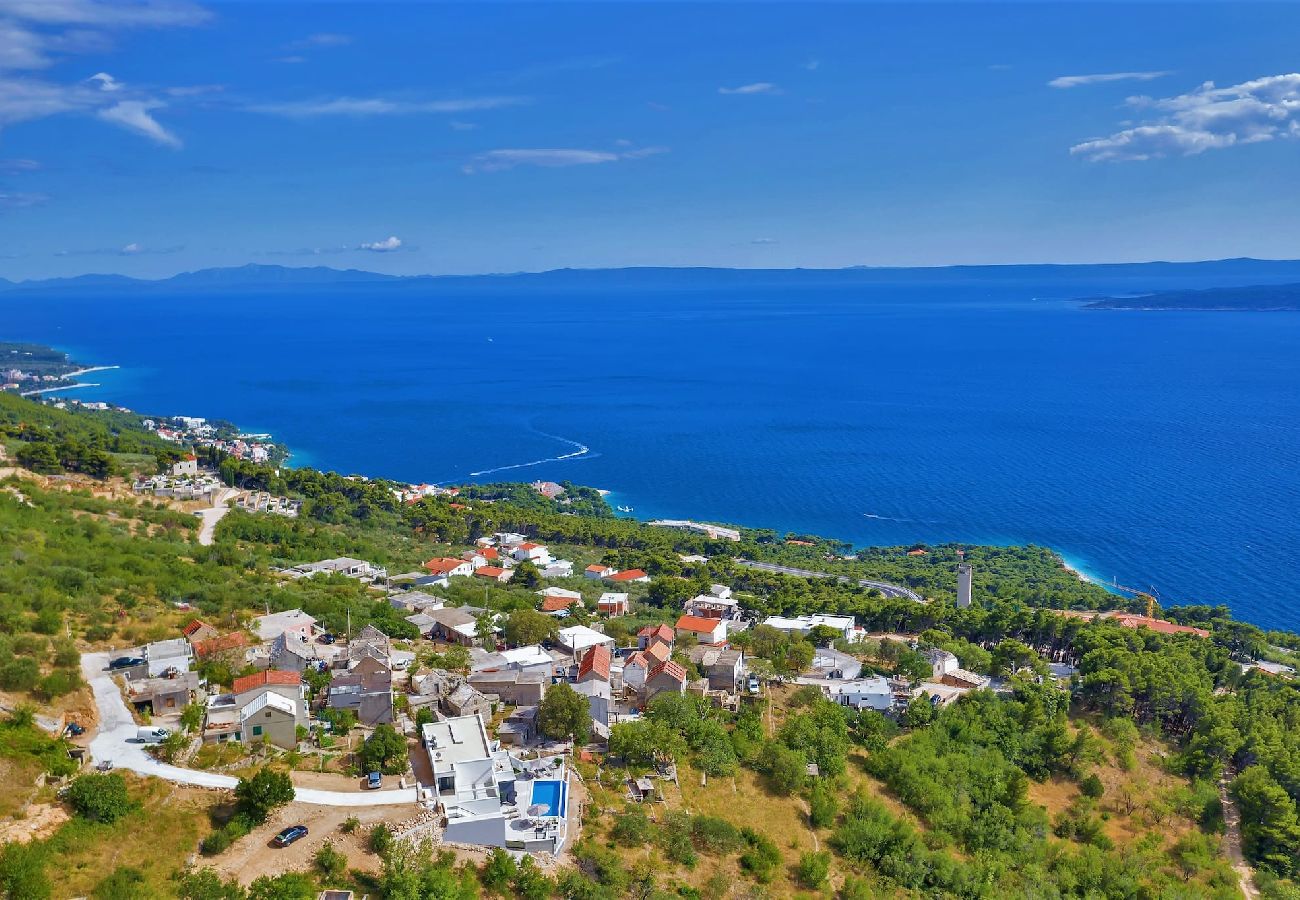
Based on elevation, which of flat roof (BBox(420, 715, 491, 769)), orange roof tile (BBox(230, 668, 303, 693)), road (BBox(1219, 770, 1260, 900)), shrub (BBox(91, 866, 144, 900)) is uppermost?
orange roof tile (BBox(230, 668, 303, 693))

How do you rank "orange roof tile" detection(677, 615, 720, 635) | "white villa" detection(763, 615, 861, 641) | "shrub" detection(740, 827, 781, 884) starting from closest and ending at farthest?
"shrub" detection(740, 827, 781, 884)
"orange roof tile" detection(677, 615, 720, 635)
"white villa" detection(763, 615, 861, 641)

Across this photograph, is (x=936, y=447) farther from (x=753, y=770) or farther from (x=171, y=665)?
(x=171, y=665)

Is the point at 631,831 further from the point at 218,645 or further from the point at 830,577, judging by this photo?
the point at 830,577

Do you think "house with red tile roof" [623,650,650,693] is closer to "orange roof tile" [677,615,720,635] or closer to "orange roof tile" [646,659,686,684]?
"orange roof tile" [646,659,686,684]

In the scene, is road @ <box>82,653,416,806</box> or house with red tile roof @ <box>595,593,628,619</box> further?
house with red tile roof @ <box>595,593,628,619</box>

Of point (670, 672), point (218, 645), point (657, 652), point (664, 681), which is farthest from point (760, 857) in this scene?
point (218, 645)

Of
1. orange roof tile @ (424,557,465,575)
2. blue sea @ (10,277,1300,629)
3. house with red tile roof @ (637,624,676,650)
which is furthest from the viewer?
blue sea @ (10,277,1300,629)

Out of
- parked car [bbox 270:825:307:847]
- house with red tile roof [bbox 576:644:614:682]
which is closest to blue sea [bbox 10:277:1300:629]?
house with red tile roof [bbox 576:644:614:682]

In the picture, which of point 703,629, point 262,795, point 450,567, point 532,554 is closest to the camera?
point 262,795
